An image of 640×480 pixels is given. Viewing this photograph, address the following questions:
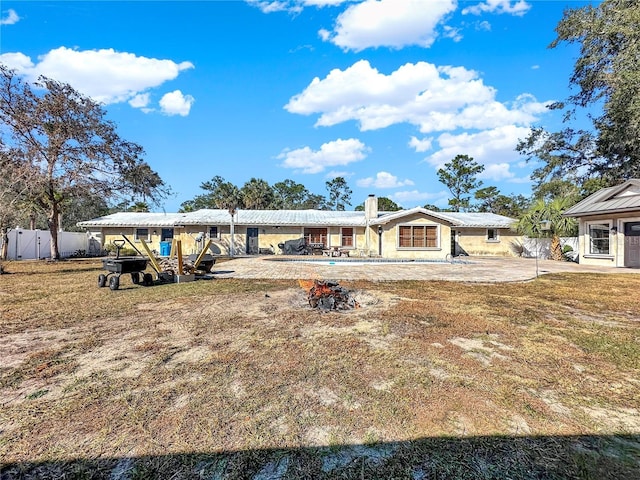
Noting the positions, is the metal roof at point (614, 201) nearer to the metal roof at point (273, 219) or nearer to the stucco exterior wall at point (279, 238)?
the stucco exterior wall at point (279, 238)

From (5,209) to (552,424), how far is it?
16663 millimetres

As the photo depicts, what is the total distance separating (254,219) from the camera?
2414cm

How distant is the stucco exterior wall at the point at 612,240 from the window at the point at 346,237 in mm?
13839

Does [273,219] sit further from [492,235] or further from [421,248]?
[492,235]

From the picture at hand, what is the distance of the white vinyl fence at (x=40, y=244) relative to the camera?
21.1m

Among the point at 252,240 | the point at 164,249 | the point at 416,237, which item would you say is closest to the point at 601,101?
the point at 416,237

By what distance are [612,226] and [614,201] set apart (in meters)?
1.27

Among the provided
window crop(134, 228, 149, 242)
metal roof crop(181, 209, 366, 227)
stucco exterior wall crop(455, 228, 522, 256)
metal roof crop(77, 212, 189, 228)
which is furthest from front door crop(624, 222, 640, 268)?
window crop(134, 228, 149, 242)

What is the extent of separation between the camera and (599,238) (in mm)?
17234

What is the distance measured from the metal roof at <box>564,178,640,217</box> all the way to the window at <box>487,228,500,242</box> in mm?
6634

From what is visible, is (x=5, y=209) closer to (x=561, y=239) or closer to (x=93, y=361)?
(x=93, y=361)

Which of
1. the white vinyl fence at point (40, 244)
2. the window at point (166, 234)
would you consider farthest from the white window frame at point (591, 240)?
the white vinyl fence at point (40, 244)

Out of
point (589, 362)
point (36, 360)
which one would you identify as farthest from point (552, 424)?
point (36, 360)

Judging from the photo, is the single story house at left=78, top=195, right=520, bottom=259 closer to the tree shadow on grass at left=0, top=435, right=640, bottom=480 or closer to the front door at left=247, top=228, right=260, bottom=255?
the front door at left=247, top=228, right=260, bottom=255
